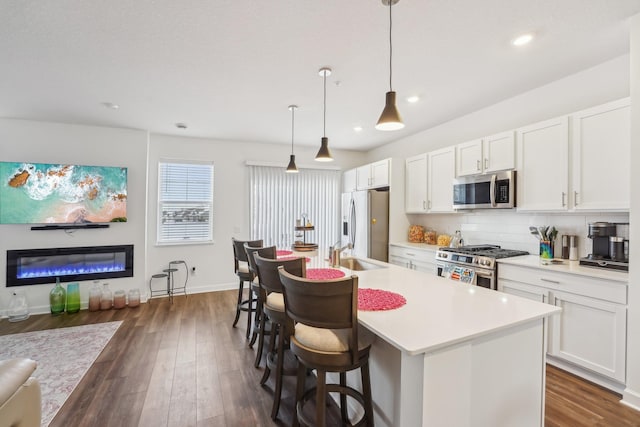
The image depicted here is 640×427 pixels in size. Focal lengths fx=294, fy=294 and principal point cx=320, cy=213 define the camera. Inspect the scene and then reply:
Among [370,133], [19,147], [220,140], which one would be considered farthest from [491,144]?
[19,147]

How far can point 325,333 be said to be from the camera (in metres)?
1.55

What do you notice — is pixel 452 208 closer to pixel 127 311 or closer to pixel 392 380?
pixel 392 380

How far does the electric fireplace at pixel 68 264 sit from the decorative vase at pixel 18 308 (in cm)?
18

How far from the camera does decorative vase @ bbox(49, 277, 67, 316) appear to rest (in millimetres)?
3939

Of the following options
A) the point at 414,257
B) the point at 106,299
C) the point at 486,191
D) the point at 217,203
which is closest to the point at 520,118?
the point at 486,191

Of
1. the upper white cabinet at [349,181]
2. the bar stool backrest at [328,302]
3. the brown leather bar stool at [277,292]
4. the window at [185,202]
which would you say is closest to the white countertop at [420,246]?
the upper white cabinet at [349,181]

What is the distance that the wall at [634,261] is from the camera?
203 centimetres

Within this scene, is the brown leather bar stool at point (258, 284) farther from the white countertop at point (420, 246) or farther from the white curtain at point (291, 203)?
the white curtain at point (291, 203)

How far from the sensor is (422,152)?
4.71 meters

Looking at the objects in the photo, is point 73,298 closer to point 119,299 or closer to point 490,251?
point 119,299

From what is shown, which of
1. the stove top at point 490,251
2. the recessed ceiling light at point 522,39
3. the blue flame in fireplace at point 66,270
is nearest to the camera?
the recessed ceiling light at point 522,39

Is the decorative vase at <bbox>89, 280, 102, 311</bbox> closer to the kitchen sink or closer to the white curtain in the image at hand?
the white curtain

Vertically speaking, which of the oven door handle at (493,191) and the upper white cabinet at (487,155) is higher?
the upper white cabinet at (487,155)

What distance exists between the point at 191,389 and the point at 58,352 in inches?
65.8
